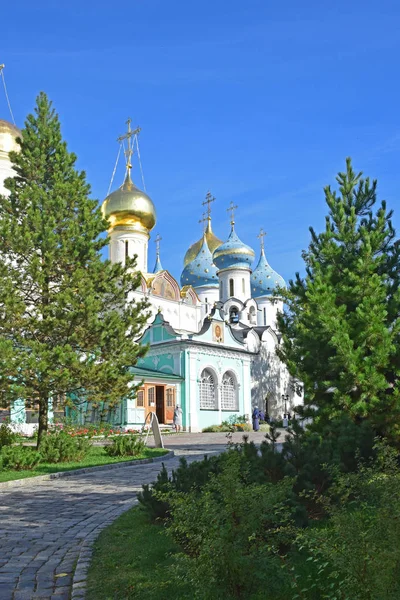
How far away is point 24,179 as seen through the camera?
57.3ft

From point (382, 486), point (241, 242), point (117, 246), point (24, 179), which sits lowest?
point (382, 486)

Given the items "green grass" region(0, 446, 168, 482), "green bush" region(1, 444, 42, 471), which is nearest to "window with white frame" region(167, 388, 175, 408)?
"green grass" region(0, 446, 168, 482)

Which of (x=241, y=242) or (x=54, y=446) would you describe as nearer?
(x=54, y=446)

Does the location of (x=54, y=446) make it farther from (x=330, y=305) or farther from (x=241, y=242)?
(x=241, y=242)

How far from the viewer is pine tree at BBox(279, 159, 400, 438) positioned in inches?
418

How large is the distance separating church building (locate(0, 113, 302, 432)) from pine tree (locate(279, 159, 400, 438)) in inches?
458

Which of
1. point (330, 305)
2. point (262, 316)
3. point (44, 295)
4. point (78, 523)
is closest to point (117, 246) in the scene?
point (262, 316)

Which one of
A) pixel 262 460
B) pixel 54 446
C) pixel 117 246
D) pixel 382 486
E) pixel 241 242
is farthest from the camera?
pixel 241 242

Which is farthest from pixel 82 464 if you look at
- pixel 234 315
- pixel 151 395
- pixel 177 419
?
pixel 234 315

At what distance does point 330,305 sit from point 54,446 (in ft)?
26.0

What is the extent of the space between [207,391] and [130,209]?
531 inches

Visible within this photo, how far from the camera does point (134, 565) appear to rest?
5.37 meters

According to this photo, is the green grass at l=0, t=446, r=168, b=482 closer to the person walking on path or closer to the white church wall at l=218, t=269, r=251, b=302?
the person walking on path

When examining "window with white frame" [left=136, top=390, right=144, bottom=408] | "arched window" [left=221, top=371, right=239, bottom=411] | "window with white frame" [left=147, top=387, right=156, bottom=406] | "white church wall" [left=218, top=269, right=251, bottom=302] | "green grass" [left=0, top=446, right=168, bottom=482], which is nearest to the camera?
"green grass" [left=0, top=446, right=168, bottom=482]
